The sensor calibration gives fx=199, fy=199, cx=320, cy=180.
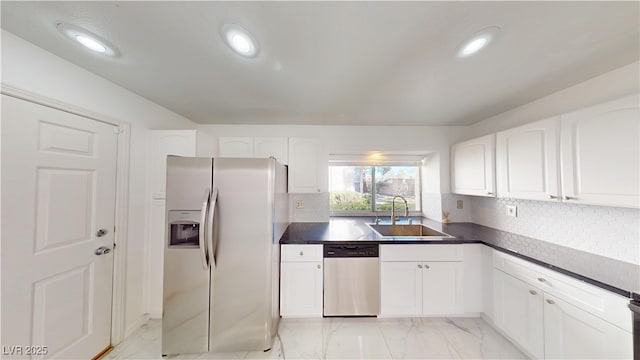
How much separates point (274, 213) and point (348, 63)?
4.16ft

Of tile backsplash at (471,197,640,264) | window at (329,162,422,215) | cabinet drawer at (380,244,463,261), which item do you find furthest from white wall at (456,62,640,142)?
cabinet drawer at (380,244,463,261)

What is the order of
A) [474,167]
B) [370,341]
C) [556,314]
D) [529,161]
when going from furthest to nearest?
[474,167] < [370,341] < [529,161] < [556,314]

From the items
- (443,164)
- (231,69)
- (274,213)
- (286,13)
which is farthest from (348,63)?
(443,164)

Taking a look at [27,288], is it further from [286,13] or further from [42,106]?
[286,13]

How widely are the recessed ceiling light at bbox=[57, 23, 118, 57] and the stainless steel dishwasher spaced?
2.17m

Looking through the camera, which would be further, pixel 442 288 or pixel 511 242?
pixel 442 288

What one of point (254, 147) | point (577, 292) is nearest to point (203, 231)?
point (254, 147)

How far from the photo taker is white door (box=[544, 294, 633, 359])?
1.08 m

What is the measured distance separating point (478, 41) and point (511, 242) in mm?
1772

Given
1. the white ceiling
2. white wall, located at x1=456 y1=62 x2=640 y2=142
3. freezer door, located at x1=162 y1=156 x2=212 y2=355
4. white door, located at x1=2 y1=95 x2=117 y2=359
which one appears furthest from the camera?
freezer door, located at x1=162 y1=156 x2=212 y2=355

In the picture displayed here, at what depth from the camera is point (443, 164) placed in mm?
2693

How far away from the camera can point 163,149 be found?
6.40 feet

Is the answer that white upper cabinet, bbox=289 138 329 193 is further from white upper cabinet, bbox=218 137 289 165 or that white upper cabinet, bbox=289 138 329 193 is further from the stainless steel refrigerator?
the stainless steel refrigerator

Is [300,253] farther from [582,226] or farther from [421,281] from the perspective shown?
[582,226]
